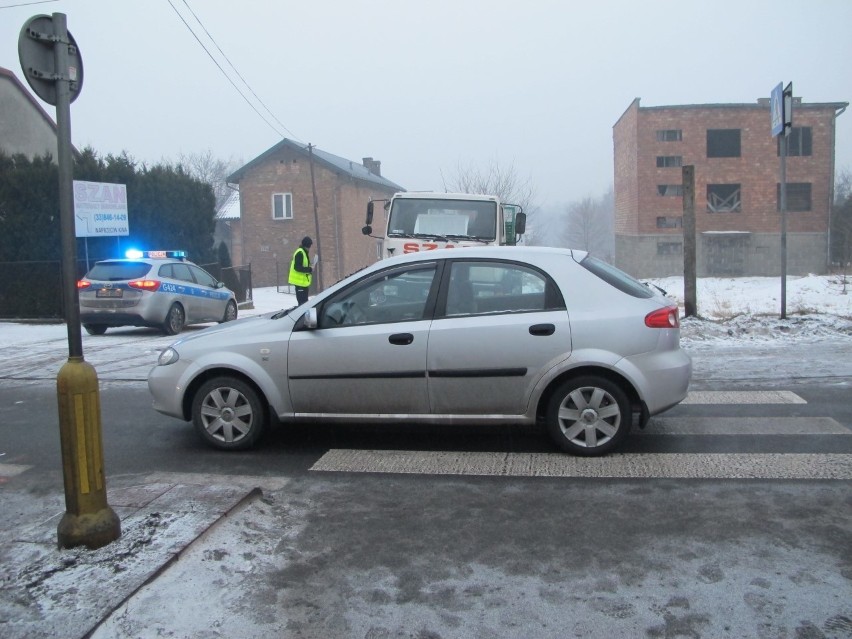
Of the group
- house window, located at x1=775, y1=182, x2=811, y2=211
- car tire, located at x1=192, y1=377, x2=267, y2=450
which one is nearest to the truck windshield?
car tire, located at x1=192, y1=377, x2=267, y2=450

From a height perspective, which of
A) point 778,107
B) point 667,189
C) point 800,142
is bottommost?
point 778,107

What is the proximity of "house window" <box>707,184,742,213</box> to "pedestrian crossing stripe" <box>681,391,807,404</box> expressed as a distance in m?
40.6

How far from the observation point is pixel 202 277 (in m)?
16.4

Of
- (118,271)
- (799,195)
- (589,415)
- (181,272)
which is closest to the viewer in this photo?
(589,415)

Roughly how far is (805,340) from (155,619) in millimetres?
10516

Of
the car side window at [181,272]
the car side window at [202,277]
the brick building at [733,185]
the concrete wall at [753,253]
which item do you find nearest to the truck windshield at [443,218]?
the car side window at [181,272]

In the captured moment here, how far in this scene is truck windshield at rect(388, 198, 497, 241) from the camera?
13.0 m

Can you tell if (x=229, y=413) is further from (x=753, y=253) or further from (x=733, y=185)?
(x=733, y=185)

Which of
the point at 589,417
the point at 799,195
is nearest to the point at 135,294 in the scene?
the point at 589,417

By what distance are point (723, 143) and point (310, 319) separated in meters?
45.0

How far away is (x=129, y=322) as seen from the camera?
14320 mm

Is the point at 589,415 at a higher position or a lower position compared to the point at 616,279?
lower

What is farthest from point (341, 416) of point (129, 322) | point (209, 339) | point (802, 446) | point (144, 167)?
point (144, 167)

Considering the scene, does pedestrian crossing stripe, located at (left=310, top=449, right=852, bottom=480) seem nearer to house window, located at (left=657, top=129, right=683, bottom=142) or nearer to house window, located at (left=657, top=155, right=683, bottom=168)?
house window, located at (left=657, top=155, right=683, bottom=168)
